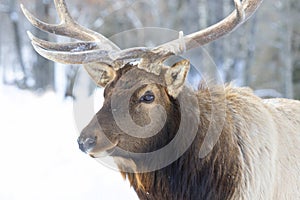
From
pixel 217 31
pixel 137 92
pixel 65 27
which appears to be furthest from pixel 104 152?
pixel 65 27

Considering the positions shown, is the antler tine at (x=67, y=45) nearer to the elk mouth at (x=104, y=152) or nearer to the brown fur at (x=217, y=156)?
the brown fur at (x=217, y=156)

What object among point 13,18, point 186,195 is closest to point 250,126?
point 186,195

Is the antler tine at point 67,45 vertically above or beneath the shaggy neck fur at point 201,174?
above

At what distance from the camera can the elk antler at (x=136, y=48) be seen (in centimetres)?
502

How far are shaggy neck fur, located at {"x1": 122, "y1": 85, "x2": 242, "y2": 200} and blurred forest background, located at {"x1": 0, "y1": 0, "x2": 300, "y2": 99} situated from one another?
828 centimetres

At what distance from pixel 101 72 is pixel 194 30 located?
51.4ft

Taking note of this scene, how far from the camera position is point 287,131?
213 inches

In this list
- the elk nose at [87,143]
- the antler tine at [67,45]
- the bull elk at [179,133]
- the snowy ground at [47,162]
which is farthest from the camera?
the snowy ground at [47,162]

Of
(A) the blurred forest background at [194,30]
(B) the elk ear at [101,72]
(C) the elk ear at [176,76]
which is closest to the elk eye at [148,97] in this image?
(C) the elk ear at [176,76]

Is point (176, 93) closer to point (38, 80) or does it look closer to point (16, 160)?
point (16, 160)

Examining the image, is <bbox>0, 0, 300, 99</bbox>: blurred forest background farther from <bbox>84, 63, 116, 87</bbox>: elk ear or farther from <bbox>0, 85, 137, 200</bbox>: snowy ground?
<bbox>84, 63, 116, 87</bbox>: elk ear

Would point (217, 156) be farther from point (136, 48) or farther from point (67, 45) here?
point (67, 45)

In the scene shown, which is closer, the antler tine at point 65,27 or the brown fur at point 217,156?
the brown fur at point 217,156

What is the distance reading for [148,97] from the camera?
495 centimetres
